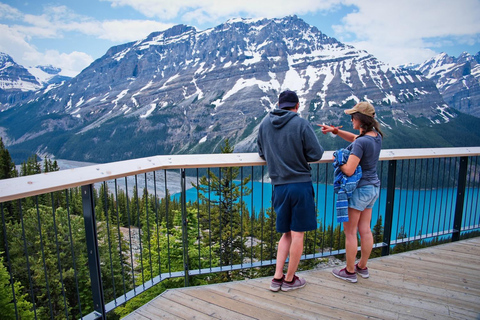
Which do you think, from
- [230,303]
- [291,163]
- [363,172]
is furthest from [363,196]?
[230,303]

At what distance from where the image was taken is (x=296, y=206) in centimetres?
258

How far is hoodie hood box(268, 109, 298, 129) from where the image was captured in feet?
8.15

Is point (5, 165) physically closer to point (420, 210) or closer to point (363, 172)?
point (363, 172)

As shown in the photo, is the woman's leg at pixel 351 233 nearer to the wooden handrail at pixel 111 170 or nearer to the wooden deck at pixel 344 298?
the wooden deck at pixel 344 298

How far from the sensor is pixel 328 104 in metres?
193

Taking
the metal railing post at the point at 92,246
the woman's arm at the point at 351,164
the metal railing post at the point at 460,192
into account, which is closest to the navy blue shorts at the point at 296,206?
the woman's arm at the point at 351,164

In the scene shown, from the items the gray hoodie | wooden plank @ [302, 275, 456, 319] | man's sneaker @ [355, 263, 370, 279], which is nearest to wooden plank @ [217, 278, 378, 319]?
wooden plank @ [302, 275, 456, 319]

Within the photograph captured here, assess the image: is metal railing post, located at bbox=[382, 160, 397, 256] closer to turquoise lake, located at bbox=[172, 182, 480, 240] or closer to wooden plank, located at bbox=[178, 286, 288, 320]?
turquoise lake, located at bbox=[172, 182, 480, 240]

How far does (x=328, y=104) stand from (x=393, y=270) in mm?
200433

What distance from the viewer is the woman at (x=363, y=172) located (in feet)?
8.86

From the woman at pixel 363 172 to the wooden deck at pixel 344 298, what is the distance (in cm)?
31

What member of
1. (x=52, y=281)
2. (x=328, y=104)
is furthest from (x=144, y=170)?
(x=328, y=104)

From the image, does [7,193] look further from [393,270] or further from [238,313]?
[393,270]

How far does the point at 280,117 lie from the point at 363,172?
97 centimetres
